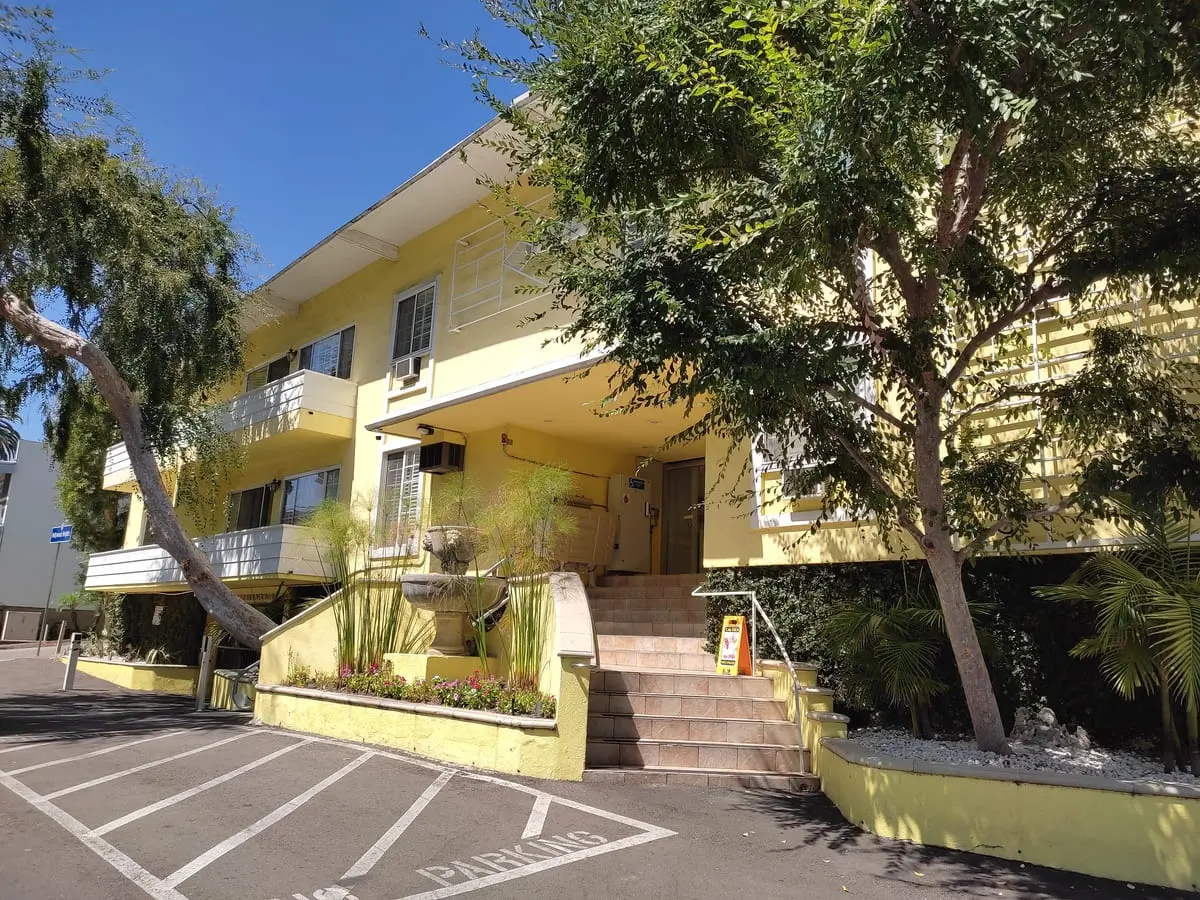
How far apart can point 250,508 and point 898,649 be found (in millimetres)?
18036

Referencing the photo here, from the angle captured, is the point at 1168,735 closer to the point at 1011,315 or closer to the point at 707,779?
the point at 1011,315

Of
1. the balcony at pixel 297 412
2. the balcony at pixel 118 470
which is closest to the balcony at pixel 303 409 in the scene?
the balcony at pixel 297 412

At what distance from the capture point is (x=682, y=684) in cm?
899

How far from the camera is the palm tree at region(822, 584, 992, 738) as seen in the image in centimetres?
740

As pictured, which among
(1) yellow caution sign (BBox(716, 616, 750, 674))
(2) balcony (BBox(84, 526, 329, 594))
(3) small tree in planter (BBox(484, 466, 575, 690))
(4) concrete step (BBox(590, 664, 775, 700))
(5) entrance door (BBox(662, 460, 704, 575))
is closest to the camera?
(4) concrete step (BBox(590, 664, 775, 700))

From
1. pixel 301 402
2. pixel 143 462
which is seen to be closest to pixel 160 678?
pixel 143 462

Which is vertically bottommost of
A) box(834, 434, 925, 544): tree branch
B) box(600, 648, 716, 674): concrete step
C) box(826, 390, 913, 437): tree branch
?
box(600, 648, 716, 674): concrete step

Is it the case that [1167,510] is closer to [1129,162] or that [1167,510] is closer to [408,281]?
[1129,162]

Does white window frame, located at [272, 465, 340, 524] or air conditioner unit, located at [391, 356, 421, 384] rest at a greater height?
air conditioner unit, located at [391, 356, 421, 384]

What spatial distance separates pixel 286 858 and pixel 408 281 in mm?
13471

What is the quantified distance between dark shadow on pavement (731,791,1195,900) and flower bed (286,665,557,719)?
2.63m

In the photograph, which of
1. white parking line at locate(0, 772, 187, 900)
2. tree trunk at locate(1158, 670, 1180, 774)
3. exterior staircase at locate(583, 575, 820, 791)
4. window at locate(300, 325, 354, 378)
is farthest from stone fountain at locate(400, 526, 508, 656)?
window at locate(300, 325, 354, 378)

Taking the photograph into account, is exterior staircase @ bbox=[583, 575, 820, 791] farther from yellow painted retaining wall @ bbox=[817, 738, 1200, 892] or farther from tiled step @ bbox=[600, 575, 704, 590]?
tiled step @ bbox=[600, 575, 704, 590]

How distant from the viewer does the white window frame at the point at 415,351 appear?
16234 millimetres
